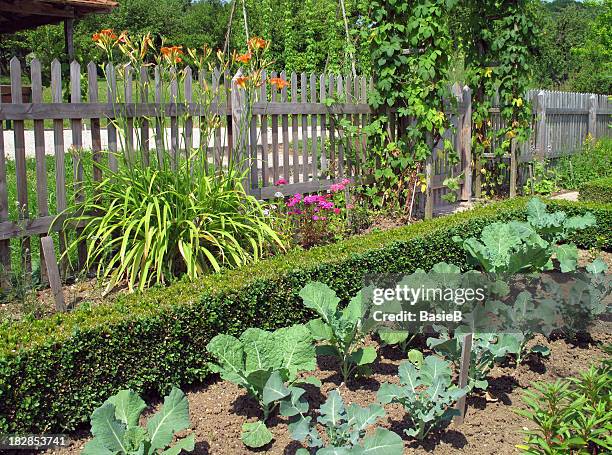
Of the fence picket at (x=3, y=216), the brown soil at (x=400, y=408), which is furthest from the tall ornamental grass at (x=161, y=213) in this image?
the brown soil at (x=400, y=408)

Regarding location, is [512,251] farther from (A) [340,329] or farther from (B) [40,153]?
(B) [40,153]

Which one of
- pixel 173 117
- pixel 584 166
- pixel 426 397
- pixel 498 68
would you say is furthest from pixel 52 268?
pixel 584 166

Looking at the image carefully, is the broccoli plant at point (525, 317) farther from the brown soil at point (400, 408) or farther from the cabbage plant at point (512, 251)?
the cabbage plant at point (512, 251)

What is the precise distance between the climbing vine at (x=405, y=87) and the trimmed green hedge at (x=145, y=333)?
9.87 ft

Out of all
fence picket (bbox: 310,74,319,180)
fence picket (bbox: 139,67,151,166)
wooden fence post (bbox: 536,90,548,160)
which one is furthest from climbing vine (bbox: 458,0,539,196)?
fence picket (bbox: 139,67,151,166)

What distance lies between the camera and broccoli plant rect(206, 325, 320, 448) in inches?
124

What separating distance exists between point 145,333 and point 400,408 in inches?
55.2

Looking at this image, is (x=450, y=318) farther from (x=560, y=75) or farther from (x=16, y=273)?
(x=560, y=75)

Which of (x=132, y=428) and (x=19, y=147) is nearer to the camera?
(x=132, y=428)

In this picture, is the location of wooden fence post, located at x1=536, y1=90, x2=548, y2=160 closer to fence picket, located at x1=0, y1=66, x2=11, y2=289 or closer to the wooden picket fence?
the wooden picket fence

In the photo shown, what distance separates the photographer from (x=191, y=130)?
233 inches

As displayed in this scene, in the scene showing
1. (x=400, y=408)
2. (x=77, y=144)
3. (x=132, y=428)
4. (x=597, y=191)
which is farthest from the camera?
(x=597, y=191)

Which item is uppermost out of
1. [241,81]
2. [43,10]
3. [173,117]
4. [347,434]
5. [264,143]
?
[43,10]

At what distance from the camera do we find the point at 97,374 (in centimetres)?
335
